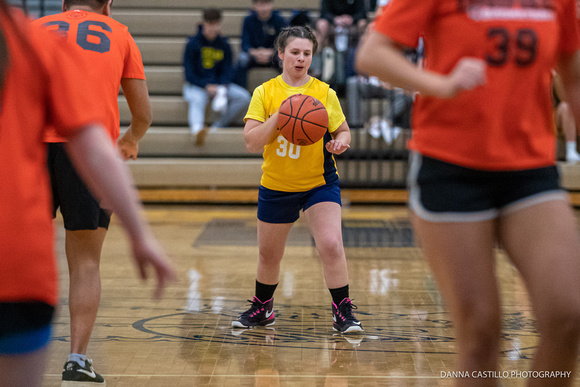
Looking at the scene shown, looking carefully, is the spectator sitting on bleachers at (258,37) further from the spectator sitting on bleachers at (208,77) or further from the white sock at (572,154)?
the white sock at (572,154)

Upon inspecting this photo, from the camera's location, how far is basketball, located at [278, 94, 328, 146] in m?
3.50

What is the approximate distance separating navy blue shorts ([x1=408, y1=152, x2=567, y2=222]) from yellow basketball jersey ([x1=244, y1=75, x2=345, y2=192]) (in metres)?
1.92

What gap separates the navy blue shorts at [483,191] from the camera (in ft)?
5.72

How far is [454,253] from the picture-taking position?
5.71 ft

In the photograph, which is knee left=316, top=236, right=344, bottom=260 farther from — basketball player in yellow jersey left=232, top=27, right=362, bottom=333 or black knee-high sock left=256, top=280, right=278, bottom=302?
black knee-high sock left=256, top=280, right=278, bottom=302

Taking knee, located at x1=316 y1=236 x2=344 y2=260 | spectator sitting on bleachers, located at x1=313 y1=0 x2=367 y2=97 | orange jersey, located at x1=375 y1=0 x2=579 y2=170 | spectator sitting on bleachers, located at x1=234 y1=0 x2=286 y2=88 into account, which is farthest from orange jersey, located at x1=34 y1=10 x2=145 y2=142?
spectator sitting on bleachers, located at x1=234 y1=0 x2=286 y2=88

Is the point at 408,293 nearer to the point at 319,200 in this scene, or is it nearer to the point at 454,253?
the point at 319,200

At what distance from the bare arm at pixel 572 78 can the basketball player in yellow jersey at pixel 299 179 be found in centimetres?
171

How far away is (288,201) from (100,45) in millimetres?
1286

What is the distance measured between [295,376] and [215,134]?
662 centimetres

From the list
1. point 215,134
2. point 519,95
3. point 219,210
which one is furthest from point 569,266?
point 215,134

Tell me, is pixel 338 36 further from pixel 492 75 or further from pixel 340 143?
pixel 492 75

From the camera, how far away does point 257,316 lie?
12.7 feet

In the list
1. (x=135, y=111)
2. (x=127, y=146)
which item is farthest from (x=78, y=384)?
(x=135, y=111)
